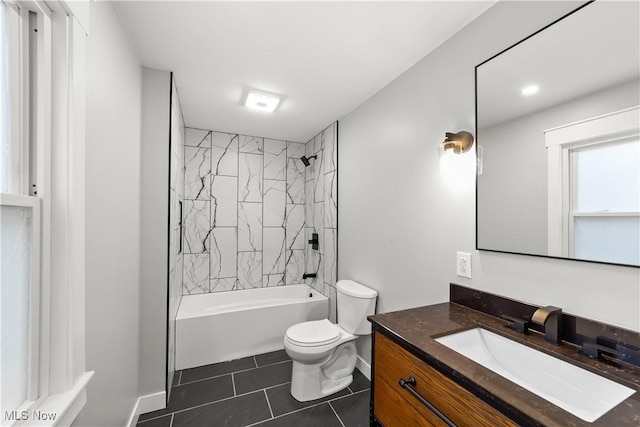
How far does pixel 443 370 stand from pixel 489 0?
1668 millimetres

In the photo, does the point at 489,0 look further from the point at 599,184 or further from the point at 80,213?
the point at 80,213

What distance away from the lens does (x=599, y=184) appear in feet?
3.28

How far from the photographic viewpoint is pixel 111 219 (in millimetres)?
1355

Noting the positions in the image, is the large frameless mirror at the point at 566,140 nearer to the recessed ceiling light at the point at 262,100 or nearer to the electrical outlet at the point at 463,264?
the electrical outlet at the point at 463,264

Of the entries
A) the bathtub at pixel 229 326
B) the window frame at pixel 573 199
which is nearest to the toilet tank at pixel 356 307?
the bathtub at pixel 229 326

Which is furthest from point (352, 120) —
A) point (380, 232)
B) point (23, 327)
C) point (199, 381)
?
point (199, 381)

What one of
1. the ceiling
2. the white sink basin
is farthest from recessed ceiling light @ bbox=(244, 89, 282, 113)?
the white sink basin

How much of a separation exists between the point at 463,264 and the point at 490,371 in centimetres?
73

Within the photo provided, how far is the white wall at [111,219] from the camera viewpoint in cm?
114

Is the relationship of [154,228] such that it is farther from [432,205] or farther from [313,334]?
[432,205]

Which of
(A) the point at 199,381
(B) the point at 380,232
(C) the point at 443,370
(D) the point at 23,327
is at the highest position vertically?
(B) the point at 380,232

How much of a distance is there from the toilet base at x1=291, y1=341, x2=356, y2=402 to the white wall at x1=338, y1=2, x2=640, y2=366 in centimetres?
18

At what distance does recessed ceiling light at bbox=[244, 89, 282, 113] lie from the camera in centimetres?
233

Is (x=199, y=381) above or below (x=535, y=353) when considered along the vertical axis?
below
